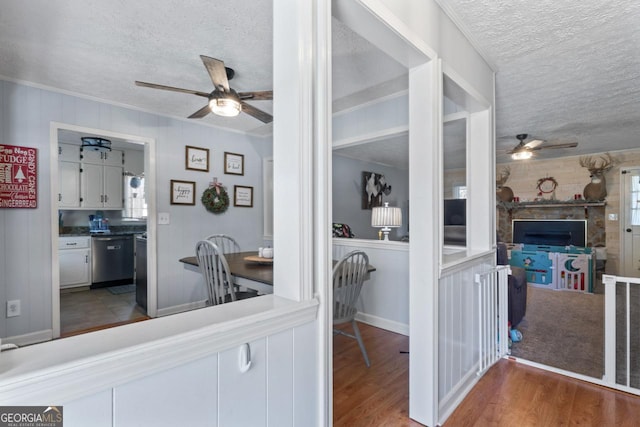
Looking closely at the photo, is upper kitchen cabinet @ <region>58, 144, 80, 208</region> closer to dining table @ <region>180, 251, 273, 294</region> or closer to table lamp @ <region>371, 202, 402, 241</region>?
dining table @ <region>180, 251, 273, 294</region>

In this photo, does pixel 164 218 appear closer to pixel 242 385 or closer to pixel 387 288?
pixel 387 288

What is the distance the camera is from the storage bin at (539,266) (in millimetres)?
5090

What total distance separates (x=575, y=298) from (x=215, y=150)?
539 centimetres

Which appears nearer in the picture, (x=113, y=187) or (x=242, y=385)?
(x=242, y=385)

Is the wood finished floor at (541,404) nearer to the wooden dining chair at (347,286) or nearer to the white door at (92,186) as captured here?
the wooden dining chair at (347,286)

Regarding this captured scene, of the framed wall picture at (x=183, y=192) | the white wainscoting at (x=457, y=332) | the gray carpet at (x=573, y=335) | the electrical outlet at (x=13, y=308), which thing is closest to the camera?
the white wainscoting at (x=457, y=332)

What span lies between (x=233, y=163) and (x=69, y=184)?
8.78 ft

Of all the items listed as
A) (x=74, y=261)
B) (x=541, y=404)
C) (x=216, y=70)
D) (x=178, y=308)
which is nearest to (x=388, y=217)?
(x=541, y=404)

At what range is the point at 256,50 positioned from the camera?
2.23m

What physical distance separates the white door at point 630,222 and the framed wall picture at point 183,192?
22.8 ft

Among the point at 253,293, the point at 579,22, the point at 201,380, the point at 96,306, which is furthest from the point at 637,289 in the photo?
the point at 96,306

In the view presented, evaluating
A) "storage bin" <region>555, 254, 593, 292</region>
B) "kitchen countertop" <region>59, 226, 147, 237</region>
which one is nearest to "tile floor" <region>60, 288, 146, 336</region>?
"kitchen countertop" <region>59, 226, 147, 237</region>

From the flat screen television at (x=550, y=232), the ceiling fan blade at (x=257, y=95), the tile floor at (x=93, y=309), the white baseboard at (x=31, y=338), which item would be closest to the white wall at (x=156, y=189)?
the white baseboard at (x=31, y=338)

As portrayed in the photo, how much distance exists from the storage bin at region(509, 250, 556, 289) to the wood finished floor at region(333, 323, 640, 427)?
3.37 meters
